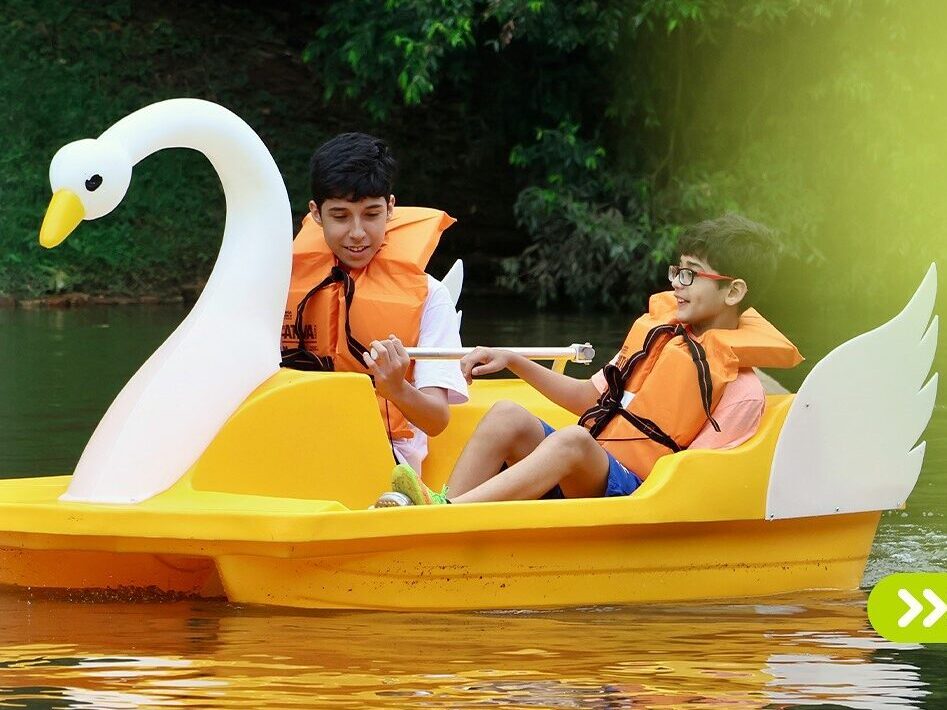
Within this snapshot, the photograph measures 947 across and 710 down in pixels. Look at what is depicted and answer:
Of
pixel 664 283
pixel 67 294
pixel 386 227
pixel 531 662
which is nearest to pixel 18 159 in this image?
pixel 67 294

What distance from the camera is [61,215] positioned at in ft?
11.1

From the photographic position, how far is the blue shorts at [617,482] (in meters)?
3.65

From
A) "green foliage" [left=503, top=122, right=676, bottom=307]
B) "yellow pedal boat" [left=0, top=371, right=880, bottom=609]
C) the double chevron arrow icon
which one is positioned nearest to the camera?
"yellow pedal boat" [left=0, top=371, right=880, bottom=609]

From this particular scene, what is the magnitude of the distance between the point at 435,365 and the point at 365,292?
9.5 inches

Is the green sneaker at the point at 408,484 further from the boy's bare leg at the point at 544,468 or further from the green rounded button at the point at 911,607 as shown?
the green rounded button at the point at 911,607

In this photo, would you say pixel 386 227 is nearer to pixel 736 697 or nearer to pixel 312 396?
pixel 312 396

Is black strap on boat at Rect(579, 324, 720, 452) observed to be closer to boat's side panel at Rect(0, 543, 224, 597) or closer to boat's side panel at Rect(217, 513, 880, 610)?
boat's side panel at Rect(217, 513, 880, 610)

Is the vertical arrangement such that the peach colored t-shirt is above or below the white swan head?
below

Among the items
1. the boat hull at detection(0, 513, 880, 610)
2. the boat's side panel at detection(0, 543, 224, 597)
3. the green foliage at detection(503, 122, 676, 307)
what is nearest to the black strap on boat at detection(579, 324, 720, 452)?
the boat hull at detection(0, 513, 880, 610)

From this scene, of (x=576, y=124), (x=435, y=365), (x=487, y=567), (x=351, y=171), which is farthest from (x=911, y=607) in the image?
(x=576, y=124)

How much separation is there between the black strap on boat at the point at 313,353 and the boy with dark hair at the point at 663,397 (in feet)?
1.23

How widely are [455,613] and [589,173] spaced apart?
8.33 meters

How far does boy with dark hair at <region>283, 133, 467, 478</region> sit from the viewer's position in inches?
151

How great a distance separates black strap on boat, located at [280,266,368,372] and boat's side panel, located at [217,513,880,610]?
0.66 meters
